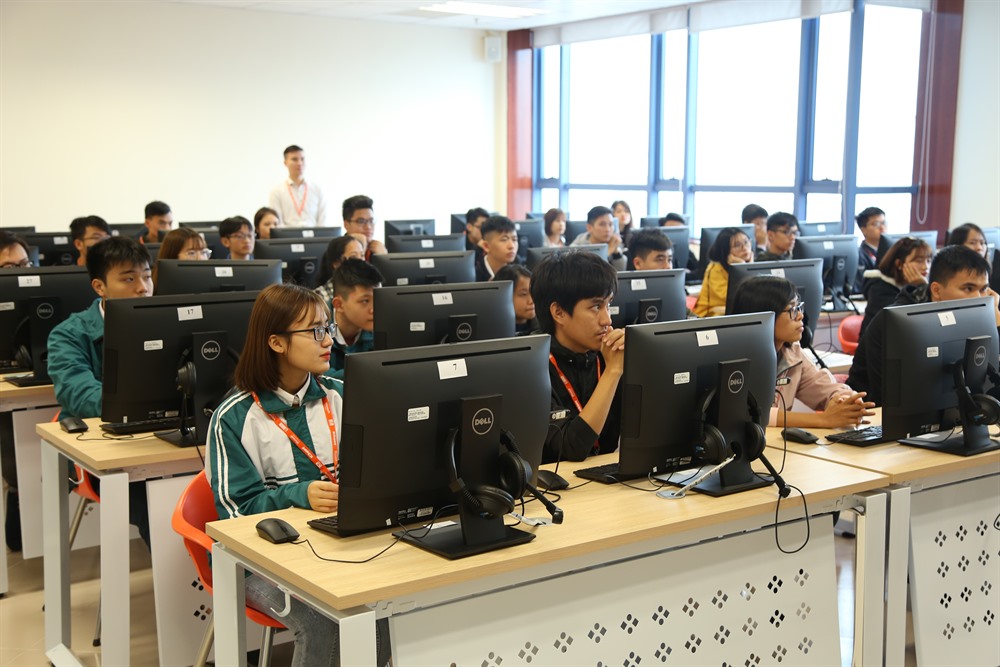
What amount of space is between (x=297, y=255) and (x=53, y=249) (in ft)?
6.73

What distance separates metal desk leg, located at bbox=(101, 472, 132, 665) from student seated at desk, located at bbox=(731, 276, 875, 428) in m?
1.83

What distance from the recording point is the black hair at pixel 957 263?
12.2ft

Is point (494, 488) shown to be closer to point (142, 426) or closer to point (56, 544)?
point (142, 426)

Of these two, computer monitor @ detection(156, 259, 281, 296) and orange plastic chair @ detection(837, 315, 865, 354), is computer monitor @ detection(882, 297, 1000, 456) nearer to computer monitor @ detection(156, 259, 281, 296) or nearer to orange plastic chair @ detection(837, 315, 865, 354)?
computer monitor @ detection(156, 259, 281, 296)

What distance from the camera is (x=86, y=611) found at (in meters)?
3.41

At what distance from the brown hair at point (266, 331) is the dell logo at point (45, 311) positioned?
158 centimetres

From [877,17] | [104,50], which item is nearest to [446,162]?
[104,50]

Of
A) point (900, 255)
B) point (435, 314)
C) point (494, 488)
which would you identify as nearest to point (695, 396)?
point (494, 488)

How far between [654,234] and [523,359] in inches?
141

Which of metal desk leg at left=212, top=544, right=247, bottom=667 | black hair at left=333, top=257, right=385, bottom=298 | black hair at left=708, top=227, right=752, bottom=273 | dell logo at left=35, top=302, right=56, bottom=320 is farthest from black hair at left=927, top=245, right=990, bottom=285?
dell logo at left=35, top=302, right=56, bottom=320

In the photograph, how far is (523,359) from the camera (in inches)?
80.4

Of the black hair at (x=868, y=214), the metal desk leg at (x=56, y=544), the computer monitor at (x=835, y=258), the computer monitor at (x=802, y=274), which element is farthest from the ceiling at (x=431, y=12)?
the metal desk leg at (x=56, y=544)

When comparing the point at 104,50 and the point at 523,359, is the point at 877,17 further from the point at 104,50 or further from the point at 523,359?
the point at 523,359

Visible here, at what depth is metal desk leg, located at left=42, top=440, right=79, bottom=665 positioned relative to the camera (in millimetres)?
2908
